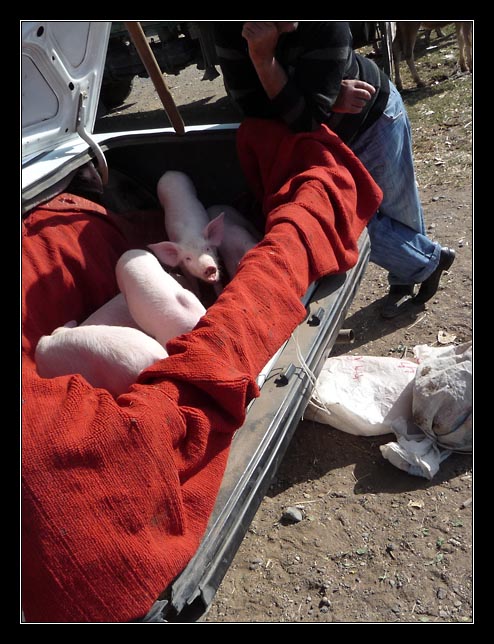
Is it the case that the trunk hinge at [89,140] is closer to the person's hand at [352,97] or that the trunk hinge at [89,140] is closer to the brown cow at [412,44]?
the person's hand at [352,97]

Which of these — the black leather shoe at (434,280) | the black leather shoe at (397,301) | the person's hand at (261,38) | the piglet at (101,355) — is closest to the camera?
the piglet at (101,355)

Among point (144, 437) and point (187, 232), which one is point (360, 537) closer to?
point (144, 437)

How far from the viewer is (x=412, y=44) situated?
8930mm

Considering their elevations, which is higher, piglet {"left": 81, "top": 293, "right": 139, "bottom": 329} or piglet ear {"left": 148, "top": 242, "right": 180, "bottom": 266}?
piglet ear {"left": 148, "top": 242, "right": 180, "bottom": 266}

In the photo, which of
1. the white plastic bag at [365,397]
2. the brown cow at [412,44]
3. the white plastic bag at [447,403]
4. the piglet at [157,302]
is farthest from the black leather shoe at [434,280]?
the brown cow at [412,44]

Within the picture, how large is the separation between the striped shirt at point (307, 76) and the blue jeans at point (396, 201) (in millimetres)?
122

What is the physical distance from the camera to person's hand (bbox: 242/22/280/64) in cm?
283

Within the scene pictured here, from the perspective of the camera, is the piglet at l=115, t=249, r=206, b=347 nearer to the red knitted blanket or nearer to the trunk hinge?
the red knitted blanket

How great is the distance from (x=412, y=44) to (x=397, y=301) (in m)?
6.28

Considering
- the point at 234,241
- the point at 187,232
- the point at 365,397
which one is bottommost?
the point at 365,397

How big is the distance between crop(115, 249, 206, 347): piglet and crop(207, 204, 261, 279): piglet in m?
0.60

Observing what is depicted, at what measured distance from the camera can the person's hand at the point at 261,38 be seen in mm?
2826

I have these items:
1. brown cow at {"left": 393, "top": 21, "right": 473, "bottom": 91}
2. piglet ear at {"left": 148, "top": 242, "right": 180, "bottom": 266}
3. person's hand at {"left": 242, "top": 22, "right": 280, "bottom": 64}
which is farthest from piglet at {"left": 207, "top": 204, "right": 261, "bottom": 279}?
brown cow at {"left": 393, "top": 21, "right": 473, "bottom": 91}

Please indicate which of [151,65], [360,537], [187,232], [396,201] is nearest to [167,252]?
[187,232]
